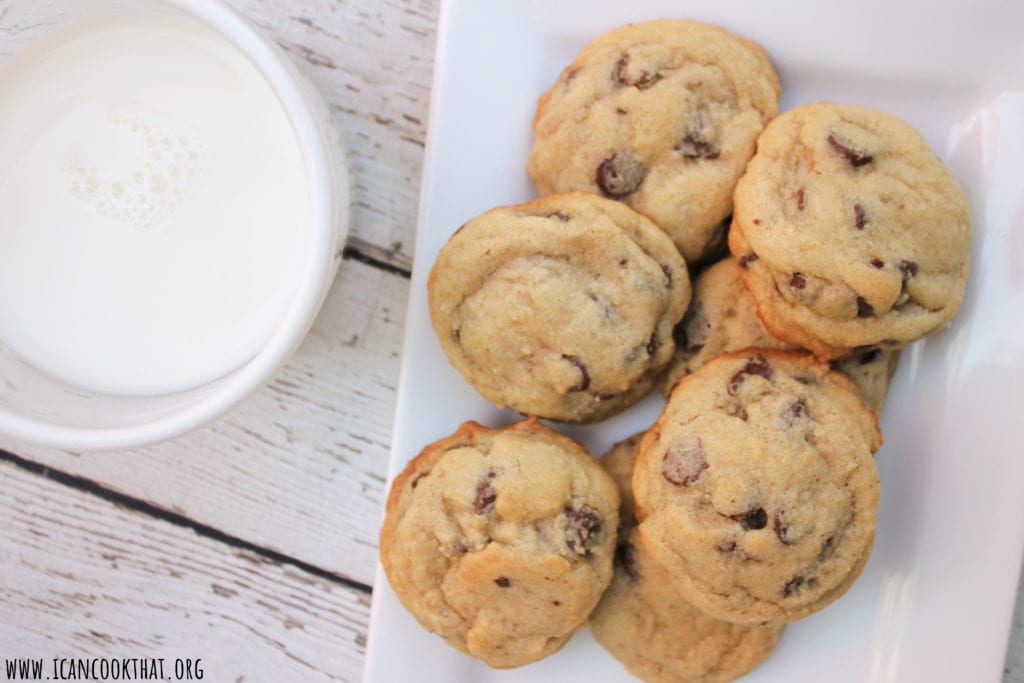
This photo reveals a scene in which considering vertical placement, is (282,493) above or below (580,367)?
below

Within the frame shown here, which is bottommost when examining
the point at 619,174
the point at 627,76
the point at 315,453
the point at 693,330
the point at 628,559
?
the point at 315,453

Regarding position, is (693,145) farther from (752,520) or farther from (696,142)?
(752,520)

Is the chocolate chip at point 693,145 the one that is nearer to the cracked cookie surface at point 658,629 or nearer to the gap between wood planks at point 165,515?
the cracked cookie surface at point 658,629

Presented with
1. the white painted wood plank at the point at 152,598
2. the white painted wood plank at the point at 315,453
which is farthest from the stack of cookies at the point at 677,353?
the white painted wood plank at the point at 152,598

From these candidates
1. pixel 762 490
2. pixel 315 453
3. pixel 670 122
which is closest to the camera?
pixel 762 490

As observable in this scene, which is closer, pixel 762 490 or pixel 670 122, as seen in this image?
pixel 762 490

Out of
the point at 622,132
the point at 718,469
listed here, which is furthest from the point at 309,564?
the point at 622,132

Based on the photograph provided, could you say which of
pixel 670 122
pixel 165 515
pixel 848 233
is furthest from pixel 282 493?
pixel 848 233
